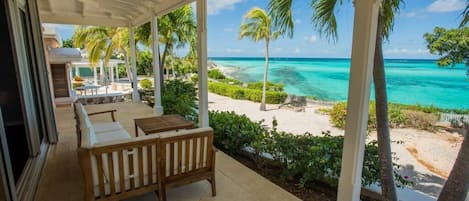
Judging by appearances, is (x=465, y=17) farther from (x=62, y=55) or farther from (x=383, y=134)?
(x=62, y=55)

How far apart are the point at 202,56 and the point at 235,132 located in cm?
150

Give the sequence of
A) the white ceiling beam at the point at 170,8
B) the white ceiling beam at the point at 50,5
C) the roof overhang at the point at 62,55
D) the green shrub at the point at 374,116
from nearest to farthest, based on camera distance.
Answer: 1. the green shrub at the point at 374,116
2. the white ceiling beam at the point at 170,8
3. the white ceiling beam at the point at 50,5
4. the roof overhang at the point at 62,55

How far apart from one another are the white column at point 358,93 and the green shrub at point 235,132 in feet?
5.46

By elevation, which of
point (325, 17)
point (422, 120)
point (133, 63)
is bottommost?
point (422, 120)

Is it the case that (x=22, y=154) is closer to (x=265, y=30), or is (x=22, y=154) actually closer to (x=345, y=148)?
(x=345, y=148)

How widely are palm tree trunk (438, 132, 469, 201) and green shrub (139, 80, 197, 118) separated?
4859mm

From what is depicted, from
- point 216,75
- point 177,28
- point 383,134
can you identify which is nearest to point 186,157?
point 383,134

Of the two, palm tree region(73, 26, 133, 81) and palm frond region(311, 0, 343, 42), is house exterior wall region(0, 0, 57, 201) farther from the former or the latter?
palm tree region(73, 26, 133, 81)

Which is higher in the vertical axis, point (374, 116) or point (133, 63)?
point (133, 63)

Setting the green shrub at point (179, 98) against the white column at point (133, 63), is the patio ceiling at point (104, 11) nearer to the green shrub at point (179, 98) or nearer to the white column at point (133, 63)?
the white column at point (133, 63)

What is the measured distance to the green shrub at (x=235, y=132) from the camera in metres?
3.87

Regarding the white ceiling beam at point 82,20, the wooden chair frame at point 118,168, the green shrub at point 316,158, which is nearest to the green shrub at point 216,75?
the white ceiling beam at point 82,20

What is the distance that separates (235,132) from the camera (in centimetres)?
404

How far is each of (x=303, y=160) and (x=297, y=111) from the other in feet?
35.8
